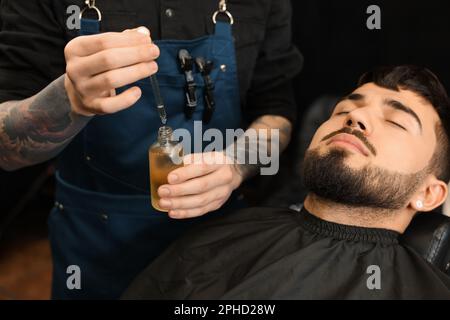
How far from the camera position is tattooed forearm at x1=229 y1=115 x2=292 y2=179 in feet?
5.42

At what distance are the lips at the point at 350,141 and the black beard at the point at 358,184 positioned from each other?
0.03 m

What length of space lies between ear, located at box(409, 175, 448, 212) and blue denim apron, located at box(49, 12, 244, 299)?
2.01 feet

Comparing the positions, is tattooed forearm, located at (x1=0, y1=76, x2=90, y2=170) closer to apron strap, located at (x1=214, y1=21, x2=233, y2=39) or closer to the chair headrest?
apron strap, located at (x1=214, y1=21, x2=233, y2=39)

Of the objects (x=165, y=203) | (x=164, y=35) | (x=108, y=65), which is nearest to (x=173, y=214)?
(x=165, y=203)

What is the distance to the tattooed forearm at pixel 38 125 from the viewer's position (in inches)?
49.8

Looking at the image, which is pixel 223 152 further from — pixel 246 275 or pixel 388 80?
pixel 388 80

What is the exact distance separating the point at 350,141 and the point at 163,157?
21.6 inches

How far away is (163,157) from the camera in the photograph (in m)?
1.31

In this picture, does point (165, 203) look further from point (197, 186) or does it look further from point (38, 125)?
point (38, 125)

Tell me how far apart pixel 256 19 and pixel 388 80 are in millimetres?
450

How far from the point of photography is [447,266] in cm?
158

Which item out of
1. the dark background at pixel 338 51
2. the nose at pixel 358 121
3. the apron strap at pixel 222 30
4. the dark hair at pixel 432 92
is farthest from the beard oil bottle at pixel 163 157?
the dark background at pixel 338 51

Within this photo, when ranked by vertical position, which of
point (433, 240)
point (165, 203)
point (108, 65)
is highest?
point (108, 65)
